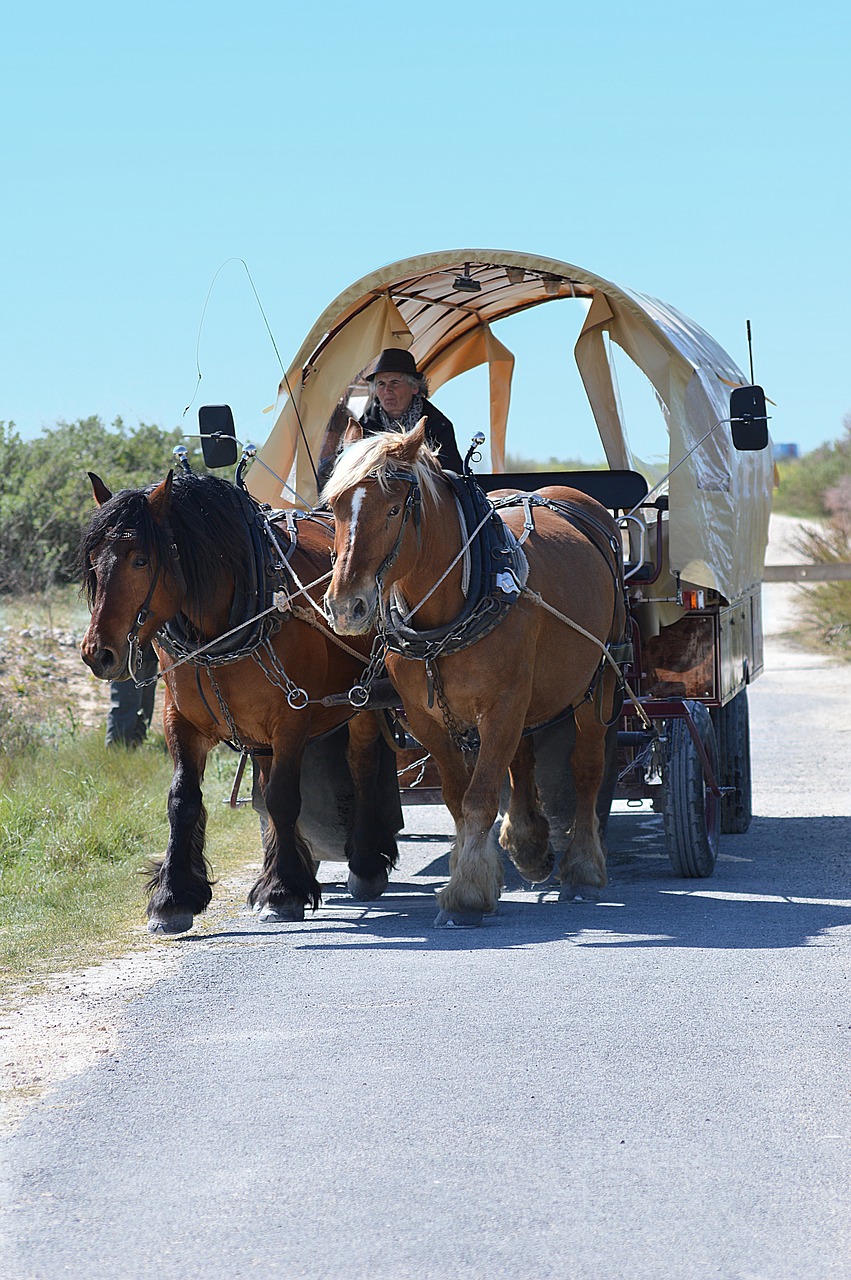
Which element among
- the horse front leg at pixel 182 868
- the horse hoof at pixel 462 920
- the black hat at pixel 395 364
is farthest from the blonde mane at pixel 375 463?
the horse hoof at pixel 462 920

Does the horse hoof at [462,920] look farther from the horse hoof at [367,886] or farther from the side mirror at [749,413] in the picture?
the side mirror at [749,413]

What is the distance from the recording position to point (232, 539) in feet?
21.5

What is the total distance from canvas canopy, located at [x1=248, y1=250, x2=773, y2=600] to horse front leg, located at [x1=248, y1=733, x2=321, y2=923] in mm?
2257

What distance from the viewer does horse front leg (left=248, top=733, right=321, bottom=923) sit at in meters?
6.54

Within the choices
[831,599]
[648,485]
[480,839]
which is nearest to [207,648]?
[480,839]

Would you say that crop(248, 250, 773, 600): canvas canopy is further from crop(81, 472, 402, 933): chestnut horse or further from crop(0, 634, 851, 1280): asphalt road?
crop(0, 634, 851, 1280): asphalt road

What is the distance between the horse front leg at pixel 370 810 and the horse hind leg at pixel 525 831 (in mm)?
564

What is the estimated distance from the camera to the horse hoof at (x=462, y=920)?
623 cm

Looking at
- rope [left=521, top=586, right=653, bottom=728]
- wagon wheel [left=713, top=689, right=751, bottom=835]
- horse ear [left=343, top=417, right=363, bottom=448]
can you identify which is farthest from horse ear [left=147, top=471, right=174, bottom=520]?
wagon wheel [left=713, top=689, right=751, bottom=835]

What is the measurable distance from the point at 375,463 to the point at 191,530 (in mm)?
945

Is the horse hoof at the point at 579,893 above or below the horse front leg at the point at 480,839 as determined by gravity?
below

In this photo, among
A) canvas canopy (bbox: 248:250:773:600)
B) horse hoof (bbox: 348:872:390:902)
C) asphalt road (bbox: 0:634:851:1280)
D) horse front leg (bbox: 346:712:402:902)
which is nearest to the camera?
asphalt road (bbox: 0:634:851:1280)

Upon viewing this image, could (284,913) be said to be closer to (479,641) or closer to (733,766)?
(479,641)

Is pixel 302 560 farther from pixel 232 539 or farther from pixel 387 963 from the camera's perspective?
pixel 387 963
